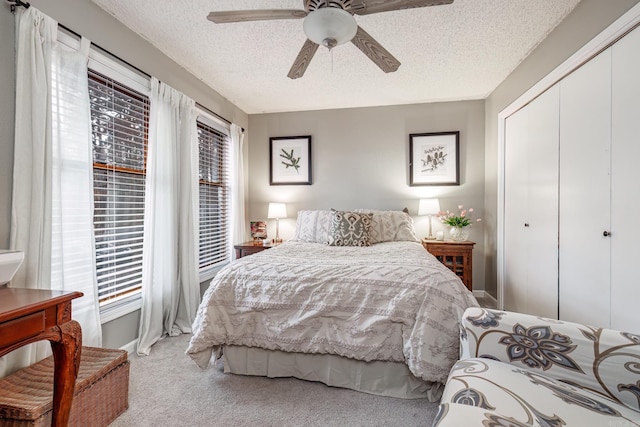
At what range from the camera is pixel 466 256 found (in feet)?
11.0

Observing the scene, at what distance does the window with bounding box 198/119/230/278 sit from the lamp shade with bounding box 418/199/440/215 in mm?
2574

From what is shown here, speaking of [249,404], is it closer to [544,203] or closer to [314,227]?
[314,227]

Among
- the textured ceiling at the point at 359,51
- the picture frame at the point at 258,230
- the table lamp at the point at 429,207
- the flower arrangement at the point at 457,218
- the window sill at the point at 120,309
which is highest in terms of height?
the textured ceiling at the point at 359,51

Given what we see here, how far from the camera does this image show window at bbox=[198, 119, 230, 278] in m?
3.35

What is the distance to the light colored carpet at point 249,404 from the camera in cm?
154

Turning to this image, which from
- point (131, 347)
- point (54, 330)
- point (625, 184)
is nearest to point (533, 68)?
point (625, 184)

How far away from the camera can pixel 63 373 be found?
1.19 meters

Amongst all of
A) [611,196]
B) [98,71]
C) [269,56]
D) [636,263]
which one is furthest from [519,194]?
[98,71]

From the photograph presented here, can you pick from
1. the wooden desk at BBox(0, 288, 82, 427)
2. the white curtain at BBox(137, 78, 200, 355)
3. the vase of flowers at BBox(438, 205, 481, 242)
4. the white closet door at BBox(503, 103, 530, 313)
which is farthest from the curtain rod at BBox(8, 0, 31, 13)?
the vase of flowers at BBox(438, 205, 481, 242)

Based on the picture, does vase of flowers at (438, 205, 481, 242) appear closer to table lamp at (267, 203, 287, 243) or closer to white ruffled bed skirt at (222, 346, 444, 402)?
table lamp at (267, 203, 287, 243)

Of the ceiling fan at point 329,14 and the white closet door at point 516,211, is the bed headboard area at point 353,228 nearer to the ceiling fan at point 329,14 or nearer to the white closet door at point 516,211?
Result: the white closet door at point 516,211

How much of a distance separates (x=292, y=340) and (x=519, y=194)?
8.70 feet

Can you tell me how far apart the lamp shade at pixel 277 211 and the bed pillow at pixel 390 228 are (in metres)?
1.24

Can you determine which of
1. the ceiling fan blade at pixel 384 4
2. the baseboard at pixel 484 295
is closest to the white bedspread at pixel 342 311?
the ceiling fan blade at pixel 384 4
